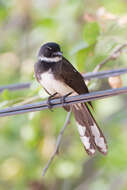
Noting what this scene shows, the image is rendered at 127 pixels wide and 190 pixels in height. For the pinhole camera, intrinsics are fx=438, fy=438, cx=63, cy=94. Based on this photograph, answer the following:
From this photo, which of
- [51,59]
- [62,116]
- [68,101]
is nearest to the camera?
[68,101]

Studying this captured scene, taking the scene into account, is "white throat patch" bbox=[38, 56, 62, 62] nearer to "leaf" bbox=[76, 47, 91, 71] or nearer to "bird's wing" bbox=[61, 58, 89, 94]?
"bird's wing" bbox=[61, 58, 89, 94]

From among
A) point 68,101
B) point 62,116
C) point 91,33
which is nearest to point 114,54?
point 91,33

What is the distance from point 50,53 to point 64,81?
1.06 feet

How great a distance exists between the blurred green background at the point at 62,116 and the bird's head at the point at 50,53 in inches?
6.8

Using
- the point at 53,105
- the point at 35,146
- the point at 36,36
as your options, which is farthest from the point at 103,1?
the point at 53,105

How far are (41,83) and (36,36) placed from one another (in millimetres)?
3094

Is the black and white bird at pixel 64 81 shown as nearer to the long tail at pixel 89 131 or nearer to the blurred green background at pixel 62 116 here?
the long tail at pixel 89 131

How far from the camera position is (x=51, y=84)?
3.62 m

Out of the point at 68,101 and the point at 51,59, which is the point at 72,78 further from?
the point at 68,101

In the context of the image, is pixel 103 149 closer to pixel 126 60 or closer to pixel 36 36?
pixel 126 60

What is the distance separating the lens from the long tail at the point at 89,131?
3.68m

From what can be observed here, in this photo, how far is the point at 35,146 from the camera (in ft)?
18.0

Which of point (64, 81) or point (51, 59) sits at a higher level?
point (51, 59)

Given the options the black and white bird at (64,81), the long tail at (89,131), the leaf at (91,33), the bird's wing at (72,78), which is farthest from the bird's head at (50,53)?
the long tail at (89,131)
